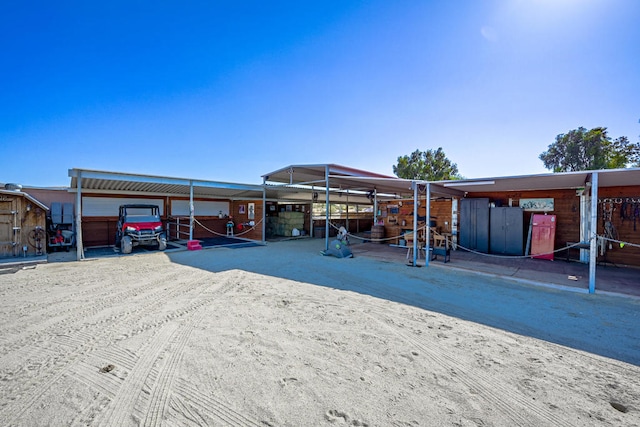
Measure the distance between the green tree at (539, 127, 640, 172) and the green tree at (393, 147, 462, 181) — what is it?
8.82 m

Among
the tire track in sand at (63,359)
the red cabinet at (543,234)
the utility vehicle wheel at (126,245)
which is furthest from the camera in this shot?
the utility vehicle wheel at (126,245)

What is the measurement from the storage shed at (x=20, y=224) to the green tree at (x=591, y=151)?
31.5 metres

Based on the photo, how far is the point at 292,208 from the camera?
17.4 metres

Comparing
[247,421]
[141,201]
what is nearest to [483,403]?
[247,421]

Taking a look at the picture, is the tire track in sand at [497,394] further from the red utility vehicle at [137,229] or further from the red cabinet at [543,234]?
the red utility vehicle at [137,229]

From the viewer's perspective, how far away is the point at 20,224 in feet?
28.5

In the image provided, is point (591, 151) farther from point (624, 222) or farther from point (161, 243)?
point (161, 243)

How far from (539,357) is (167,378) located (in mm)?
3998

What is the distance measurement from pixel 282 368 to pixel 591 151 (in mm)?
28247

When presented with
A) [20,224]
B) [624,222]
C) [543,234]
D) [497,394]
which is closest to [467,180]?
[543,234]

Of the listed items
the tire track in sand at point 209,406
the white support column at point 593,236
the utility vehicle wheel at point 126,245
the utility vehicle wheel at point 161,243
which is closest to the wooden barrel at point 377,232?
the white support column at point 593,236

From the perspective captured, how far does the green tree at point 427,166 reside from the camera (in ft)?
96.1

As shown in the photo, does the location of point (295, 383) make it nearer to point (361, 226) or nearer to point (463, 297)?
point (463, 297)

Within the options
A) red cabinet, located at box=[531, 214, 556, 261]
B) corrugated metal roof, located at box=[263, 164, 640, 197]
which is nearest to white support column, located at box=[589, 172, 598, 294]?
corrugated metal roof, located at box=[263, 164, 640, 197]
